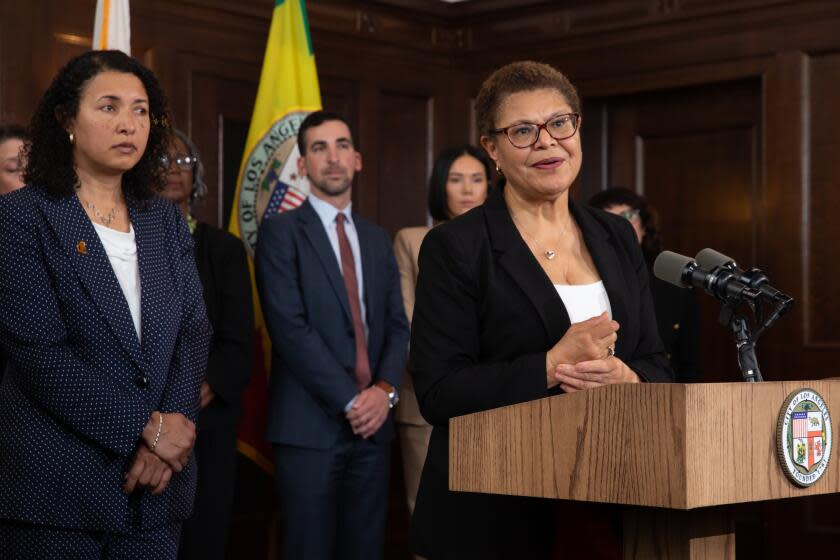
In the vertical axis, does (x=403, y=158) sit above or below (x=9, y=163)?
above

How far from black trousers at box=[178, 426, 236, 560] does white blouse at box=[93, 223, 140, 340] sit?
119 centimetres

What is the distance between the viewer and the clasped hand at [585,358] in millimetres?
1626

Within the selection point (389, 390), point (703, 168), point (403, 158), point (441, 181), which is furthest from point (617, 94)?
point (389, 390)

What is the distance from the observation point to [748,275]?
1.63 metres

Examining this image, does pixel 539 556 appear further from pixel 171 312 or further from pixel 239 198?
pixel 239 198

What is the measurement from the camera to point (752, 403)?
1.34 m

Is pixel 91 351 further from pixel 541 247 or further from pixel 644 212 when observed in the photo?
pixel 644 212

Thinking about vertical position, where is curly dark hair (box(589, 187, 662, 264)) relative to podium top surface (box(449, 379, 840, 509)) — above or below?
above

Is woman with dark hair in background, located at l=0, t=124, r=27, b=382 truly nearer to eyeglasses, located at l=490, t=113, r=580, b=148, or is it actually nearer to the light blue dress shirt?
the light blue dress shirt

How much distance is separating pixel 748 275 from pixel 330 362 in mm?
2111

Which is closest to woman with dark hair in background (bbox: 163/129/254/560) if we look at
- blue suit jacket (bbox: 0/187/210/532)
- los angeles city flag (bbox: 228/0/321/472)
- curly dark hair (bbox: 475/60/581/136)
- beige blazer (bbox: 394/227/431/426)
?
los angeles city flag (bbox: 228/0/321/472)

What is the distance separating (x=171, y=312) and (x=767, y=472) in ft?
4.55

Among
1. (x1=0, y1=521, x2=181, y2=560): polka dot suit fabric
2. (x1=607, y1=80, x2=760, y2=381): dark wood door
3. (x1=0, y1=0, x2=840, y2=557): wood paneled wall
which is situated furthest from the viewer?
(x1=607, y1=80, x2=760, y2=381): dark wood door

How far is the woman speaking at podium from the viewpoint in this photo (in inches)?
68.1
